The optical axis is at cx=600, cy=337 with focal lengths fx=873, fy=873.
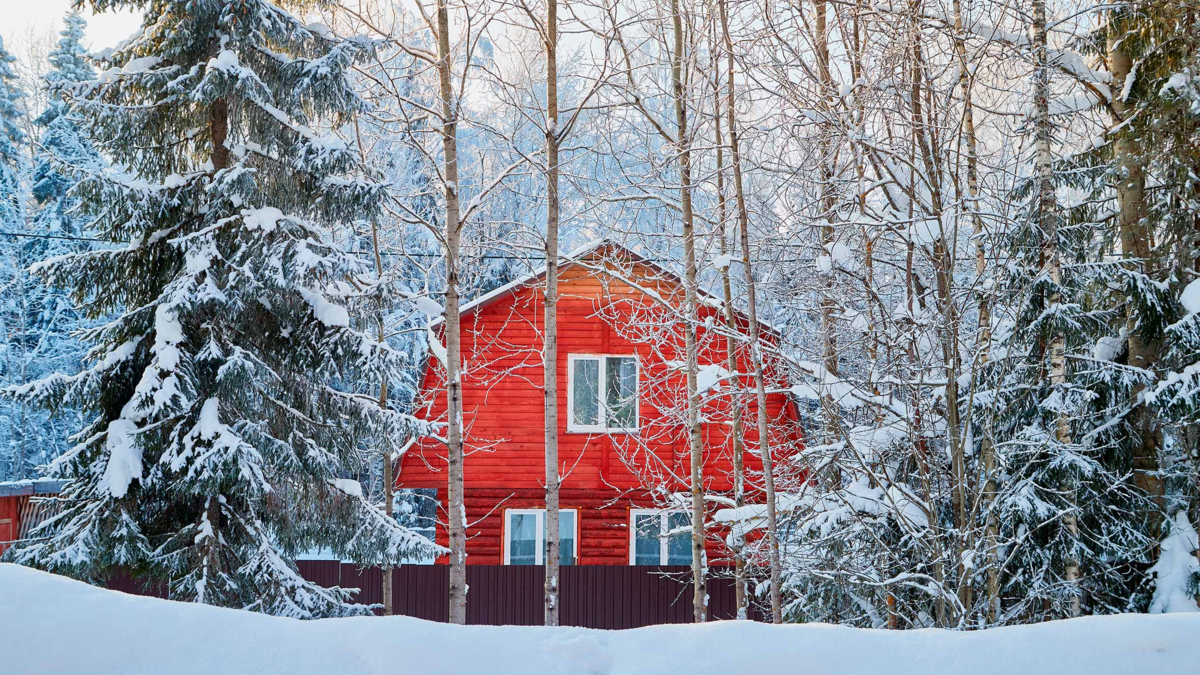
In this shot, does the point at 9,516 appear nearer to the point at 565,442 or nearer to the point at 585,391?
the point at 565,442

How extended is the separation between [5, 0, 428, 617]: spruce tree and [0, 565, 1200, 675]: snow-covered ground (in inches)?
210

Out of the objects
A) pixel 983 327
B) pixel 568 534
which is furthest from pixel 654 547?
pixel 983 327

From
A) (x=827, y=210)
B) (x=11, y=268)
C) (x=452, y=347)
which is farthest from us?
(x=11, y=268)

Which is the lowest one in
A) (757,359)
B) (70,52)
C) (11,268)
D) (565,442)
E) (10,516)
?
(10,516)

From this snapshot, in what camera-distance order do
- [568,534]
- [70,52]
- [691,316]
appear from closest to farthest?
[691,316]
[568,534]
[70,52]

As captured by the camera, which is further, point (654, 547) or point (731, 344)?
point (654, 547)

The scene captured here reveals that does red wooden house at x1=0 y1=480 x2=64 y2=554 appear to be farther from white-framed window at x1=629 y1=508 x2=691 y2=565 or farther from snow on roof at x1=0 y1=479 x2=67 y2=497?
white-framed window at x1=629 y1=508 x2=691 y2=565

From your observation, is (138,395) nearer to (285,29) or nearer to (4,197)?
(285,29)

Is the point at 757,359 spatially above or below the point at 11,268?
below

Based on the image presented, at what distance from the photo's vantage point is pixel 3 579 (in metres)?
1.71

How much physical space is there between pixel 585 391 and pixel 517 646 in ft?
39.8

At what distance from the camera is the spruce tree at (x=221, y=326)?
6.73 m

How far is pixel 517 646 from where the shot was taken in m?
1.63

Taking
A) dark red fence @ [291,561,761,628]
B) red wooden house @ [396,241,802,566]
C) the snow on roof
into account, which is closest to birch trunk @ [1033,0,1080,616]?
dark red fence @ [291,561,761,628]
